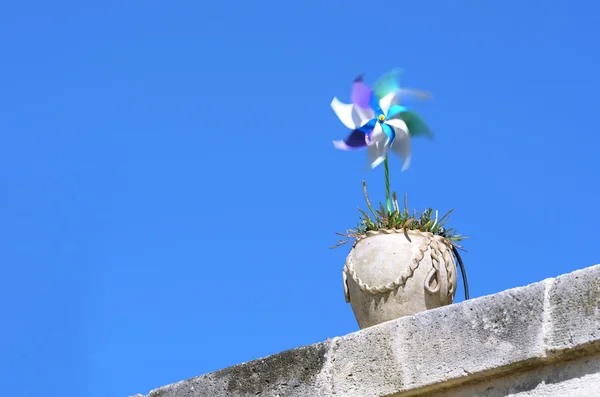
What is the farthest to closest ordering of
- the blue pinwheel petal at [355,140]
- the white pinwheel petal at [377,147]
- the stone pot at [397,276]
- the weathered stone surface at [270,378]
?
1. the blue pinwheel petal at [355,140]
2. the white pinwheel petal at [377,147]
3. the stone pot at [397,276]
4. the weathered stone surface at [270,378]

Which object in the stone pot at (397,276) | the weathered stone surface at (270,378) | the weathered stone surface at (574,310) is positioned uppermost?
the stone pot at (397,276)

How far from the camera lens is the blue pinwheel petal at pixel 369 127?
546 centimetres

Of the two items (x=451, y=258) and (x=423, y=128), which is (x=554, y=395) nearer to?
(x=451, y=258)

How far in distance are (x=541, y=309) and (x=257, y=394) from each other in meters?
1.25

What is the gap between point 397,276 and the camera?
4.58 m

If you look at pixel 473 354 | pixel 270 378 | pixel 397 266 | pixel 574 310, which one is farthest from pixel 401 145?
pixel 574 310

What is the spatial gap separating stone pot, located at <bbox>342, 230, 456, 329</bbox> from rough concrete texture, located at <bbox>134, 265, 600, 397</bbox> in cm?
48

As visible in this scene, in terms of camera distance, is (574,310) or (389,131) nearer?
(574,310)

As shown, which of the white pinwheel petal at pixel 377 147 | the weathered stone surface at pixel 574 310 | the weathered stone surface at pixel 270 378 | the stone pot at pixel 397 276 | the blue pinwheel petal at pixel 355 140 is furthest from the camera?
the blue pinwheel petal at pixel 355 140

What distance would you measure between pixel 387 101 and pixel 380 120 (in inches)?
4.3

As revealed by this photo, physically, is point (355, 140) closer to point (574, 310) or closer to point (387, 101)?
point (387, 101)

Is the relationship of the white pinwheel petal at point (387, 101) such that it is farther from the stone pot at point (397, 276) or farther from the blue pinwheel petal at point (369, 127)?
the stone pot at point (397, 276)

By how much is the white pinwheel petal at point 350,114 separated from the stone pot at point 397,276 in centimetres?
89

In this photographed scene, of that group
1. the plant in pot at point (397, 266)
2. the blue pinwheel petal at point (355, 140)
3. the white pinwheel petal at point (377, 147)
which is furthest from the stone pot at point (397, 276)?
the blue pinwheel petal at point (355, 140)
